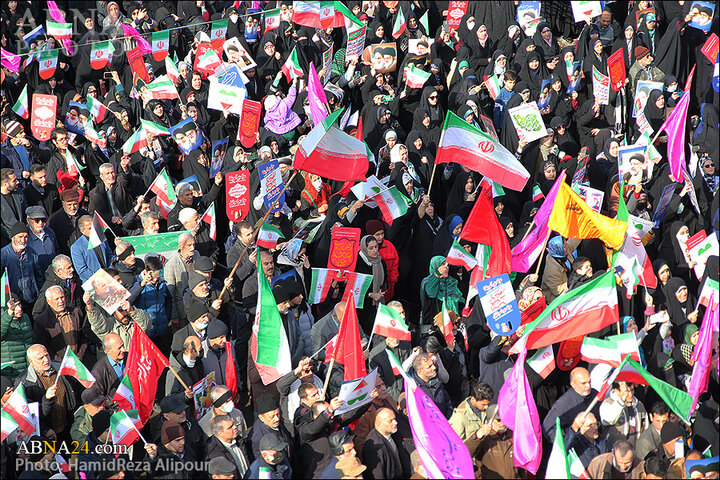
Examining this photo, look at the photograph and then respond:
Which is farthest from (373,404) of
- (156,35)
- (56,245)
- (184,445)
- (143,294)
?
(156,35)

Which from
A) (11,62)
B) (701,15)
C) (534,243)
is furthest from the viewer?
(11,62)

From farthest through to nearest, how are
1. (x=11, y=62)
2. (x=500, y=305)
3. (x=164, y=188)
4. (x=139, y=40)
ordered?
1. (x=139, y=40)
2. (x=11, y=62)
3. (x=164, y=188)
4. (x=500, y=305)

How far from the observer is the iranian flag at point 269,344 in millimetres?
7258

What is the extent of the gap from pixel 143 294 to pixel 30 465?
230cm

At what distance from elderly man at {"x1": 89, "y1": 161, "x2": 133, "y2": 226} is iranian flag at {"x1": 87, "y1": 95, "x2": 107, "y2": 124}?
81.3 inches

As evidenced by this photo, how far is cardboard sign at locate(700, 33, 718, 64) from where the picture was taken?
12.4m

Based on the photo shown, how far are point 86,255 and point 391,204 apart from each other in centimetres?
303

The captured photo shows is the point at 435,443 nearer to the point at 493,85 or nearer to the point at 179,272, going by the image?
the point at 179,272

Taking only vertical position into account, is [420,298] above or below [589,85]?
below

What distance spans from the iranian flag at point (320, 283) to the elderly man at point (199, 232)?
114 centimetres

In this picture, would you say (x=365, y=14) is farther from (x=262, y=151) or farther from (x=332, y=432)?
(x=332, y=432)

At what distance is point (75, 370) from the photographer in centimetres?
705

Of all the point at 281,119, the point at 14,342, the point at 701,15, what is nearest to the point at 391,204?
the point at 281,119

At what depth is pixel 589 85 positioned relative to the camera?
1298 centimetres
